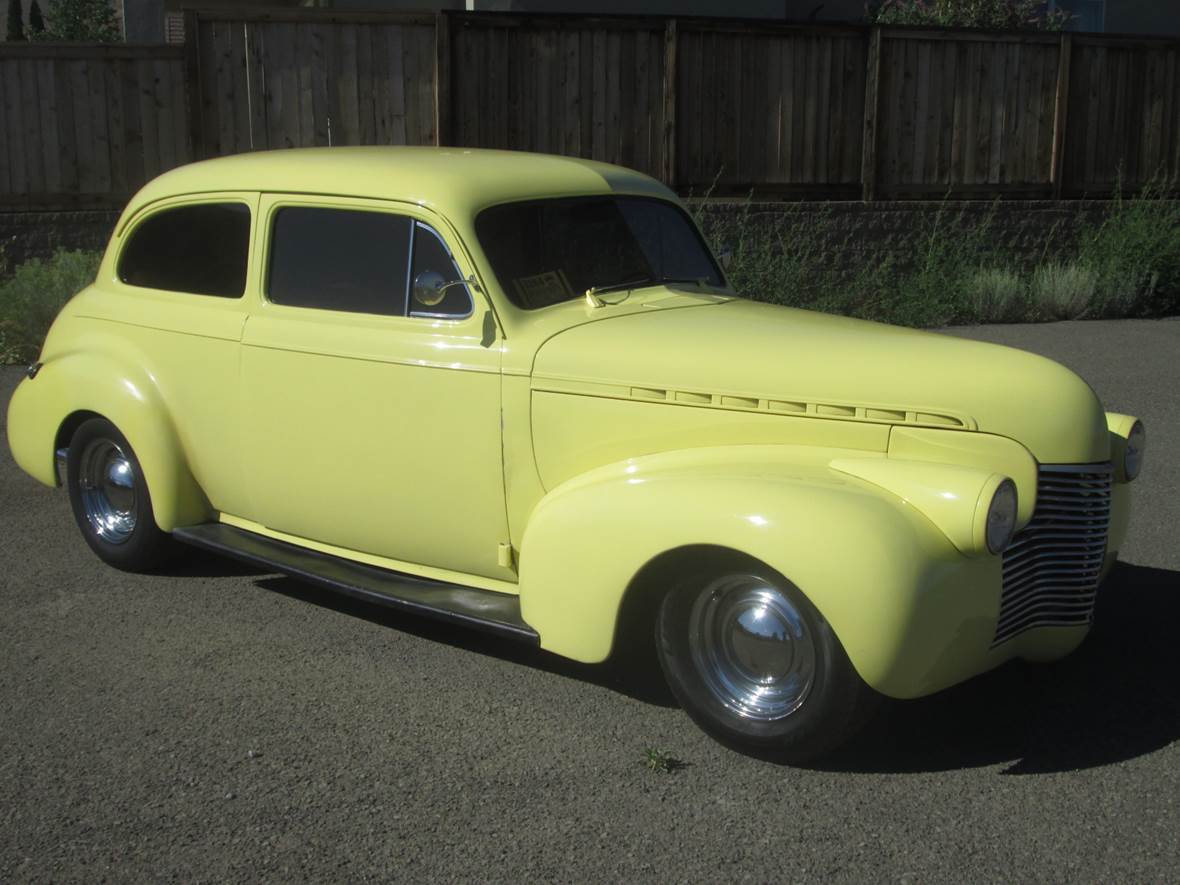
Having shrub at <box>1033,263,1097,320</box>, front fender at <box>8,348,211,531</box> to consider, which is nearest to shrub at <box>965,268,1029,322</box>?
shrub at <box>1033,263,1097,320</box>

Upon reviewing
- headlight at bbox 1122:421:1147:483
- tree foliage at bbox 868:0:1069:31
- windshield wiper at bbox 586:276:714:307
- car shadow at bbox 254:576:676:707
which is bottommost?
car shadow at bbox 254:576:676:707

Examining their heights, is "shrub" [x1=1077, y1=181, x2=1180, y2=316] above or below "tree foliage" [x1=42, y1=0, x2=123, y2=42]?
below

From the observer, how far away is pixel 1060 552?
157 inches

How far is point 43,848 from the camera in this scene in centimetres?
351

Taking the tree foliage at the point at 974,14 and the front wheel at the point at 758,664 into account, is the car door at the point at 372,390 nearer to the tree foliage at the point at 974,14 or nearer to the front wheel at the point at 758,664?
the front wheel at the point at 758,664

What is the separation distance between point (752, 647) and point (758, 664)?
0.06 meters

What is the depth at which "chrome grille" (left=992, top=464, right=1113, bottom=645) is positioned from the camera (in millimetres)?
3881

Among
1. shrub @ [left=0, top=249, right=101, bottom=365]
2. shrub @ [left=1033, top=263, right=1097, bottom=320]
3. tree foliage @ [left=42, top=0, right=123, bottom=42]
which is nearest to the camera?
shrub @ [left=0, top=249, right=101, bottom=365]

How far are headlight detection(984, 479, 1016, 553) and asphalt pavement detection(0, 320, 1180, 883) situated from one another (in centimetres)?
70

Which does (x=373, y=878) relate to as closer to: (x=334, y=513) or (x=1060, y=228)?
(x=334, y=513)

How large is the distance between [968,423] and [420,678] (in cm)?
201

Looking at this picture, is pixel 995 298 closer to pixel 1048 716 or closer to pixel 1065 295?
pixel 1065 295

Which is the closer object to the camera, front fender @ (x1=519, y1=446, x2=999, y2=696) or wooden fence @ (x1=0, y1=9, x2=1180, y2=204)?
front fender @ (x1=519, y1=446, x2=999, y2=696)

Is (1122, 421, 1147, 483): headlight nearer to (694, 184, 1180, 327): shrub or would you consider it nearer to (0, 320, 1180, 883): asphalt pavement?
(0, 320, 1180, 883): asphalt pavement
